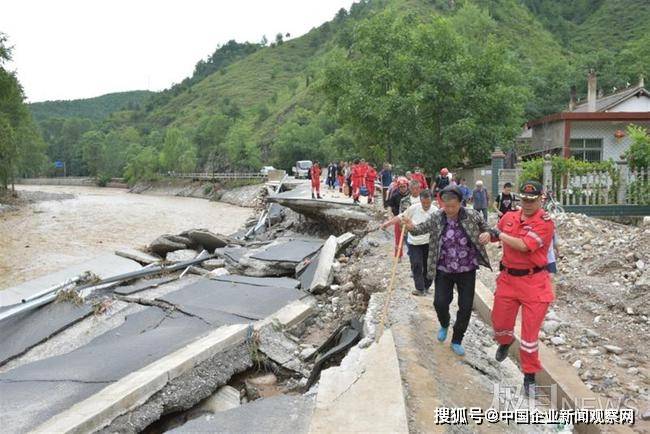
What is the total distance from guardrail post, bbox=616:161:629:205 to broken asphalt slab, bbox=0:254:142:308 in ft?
38.9

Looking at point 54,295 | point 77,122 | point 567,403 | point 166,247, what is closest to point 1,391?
point 54,295

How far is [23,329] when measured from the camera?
7453 millimetres

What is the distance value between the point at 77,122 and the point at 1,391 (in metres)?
136

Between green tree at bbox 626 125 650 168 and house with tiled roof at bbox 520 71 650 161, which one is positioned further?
house with tiled roof at bbox 520 71 650 161

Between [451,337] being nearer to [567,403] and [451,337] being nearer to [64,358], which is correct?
[567,403]

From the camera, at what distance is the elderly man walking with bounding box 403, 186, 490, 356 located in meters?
4.34

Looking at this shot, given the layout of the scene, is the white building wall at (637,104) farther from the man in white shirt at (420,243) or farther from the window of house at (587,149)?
the man in white shirt at (420,243)

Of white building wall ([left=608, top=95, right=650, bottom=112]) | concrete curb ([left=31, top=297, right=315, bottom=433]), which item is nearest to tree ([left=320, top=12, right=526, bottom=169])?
white building wall ([left=608, top=95, right=650, bottom=112])

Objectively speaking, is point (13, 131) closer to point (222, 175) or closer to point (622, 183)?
point (222, 175)

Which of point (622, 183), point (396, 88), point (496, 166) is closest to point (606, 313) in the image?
point (622, 183)

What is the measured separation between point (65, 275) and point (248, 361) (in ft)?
21.0

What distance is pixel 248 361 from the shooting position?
5.84m

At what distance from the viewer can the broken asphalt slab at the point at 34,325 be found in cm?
686

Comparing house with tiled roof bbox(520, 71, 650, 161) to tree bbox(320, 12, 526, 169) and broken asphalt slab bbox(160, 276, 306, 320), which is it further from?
broken asphalt slab bbox(160, 276, 306, 320)
